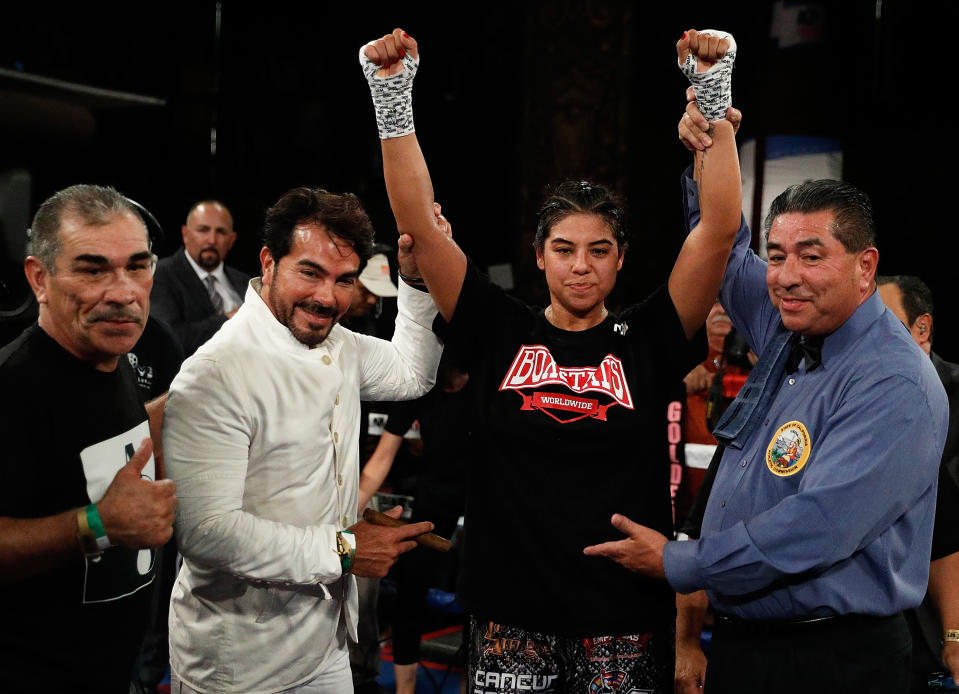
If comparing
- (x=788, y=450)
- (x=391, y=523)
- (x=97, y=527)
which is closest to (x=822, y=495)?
(x=788, y=450)

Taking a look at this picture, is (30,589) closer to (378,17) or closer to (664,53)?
(664,53)

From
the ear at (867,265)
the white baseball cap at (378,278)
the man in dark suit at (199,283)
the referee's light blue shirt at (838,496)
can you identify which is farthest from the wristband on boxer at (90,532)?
the white baseball cap at (378,278)

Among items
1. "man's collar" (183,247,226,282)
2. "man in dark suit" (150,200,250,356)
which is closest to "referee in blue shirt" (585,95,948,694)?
"man in dark suit" (150,200,250,356)

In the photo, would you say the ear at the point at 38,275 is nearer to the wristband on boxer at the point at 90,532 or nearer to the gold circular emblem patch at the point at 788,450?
the wristband on boxer at the point at 90,532

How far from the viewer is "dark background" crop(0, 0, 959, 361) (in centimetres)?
492

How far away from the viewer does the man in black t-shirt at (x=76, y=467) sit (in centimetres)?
140

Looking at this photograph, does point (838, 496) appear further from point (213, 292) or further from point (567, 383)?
point (213, 292)

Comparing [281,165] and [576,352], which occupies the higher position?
[281,165]

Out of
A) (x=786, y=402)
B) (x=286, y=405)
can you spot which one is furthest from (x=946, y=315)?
(x=286, y=405)

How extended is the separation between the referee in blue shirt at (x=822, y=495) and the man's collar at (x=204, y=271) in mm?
3371

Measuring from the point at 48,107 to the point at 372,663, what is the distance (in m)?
2.78

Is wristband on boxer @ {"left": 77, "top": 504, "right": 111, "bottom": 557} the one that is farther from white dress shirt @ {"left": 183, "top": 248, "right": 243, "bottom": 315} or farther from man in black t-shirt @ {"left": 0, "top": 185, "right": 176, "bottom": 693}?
→ white dress shirt @ {"left": 183, "top": 248, "right": 243, "bottom": 315}

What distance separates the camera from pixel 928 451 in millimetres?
1715

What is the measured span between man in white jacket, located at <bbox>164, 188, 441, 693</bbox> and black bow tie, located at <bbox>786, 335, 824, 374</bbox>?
89cm
